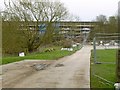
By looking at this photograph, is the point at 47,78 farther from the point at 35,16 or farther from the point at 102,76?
the point at 35,16

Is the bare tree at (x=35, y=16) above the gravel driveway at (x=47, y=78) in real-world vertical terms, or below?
above

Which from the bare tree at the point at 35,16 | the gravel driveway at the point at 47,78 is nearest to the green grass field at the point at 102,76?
the gravel driveway at the point at 47,78

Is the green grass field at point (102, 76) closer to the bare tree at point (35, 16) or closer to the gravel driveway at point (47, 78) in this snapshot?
the gravel driveway at point (47, 78)

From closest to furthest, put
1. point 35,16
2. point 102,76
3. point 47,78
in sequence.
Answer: point 102,76, point 47,78, point 35,16

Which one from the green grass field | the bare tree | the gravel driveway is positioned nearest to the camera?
the green grass field

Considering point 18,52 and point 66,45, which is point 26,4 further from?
point 66,45

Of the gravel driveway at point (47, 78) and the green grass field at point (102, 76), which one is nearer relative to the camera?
the green grass field at point (102, 76)

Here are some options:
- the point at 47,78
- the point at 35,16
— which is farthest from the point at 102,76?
the point at 35,16

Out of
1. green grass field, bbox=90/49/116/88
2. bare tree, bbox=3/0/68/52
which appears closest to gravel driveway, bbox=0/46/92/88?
green grass field, bbox=90/49/116/88

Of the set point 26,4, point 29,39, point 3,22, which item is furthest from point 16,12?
point 3,22

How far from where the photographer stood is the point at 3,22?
34719mm

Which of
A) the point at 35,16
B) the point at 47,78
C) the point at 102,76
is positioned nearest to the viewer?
the point at 102,76

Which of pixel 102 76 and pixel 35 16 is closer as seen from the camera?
pixel 102 76

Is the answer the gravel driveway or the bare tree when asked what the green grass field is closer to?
the gravel driveway
